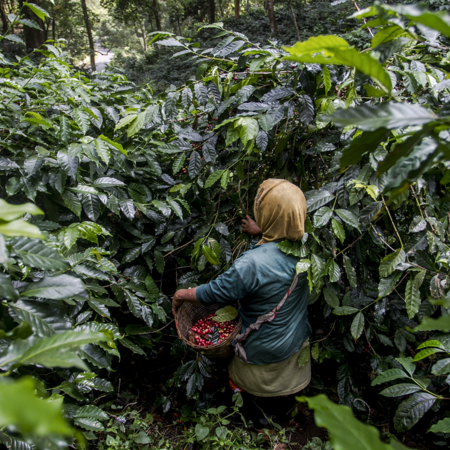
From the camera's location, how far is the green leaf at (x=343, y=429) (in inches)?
18.9

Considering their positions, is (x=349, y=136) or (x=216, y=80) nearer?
(x=349, y=136)

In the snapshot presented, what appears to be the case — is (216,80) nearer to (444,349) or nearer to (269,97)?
(269,97)

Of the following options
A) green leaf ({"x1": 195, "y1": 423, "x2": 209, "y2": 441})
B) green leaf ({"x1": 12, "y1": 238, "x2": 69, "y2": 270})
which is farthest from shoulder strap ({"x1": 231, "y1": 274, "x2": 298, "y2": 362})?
green leaf ({"x1": 12, "y1": 238, "x2": 69, "y2": 270})

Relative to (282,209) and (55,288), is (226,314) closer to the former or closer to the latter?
(282,209)

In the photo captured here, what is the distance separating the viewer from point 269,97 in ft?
6.12

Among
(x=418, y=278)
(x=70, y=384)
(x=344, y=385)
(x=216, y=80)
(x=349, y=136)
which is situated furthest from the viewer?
(x=344, y=385)

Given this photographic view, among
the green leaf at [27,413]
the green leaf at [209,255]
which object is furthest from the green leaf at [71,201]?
the green leaf at [27,413]

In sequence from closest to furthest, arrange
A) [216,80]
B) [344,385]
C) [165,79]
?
1. [216,80]
2. [344,385]
3. [165,79]

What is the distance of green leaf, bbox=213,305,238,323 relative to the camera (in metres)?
2.10

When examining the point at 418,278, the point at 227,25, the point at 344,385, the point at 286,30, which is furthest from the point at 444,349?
the point at 227,25

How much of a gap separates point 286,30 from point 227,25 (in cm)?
384

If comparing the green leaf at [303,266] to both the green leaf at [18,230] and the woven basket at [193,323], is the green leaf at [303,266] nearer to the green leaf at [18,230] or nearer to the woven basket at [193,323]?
the woven basket at [193,323]

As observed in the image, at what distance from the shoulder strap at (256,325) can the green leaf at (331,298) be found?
215 mm

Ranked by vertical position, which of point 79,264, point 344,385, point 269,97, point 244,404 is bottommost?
point 244,404
